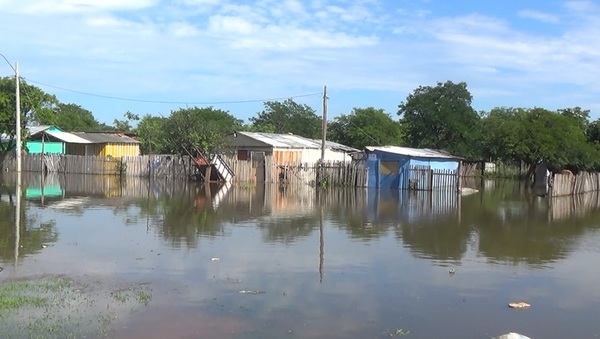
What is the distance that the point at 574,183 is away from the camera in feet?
117

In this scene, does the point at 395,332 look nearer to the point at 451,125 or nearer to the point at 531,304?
the point at 531,304

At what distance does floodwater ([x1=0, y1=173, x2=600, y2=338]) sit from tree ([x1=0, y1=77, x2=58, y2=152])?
17.5m

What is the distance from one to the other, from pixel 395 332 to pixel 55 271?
241 inches

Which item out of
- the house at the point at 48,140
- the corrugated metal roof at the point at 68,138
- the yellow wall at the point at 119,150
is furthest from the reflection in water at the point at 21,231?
the yellow wall at the point at 119,150

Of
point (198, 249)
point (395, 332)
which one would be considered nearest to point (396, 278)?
point (395, 332)

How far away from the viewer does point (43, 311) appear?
28.6 ft

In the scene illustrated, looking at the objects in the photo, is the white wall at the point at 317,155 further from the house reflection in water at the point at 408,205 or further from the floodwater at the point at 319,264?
the floodwater at the point at 319,264

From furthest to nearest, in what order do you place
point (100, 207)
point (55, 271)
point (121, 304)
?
point (100, 207)
point (55, 271)
point (121, 304)

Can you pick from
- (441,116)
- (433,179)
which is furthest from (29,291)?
(441,116)

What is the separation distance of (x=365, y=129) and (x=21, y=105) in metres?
38.5

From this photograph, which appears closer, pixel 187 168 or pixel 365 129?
pixel 187 168

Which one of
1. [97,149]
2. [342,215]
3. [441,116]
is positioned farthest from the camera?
[441,116]

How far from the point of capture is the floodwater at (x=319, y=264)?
29.0 feet

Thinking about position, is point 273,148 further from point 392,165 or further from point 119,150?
point 119,150
